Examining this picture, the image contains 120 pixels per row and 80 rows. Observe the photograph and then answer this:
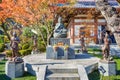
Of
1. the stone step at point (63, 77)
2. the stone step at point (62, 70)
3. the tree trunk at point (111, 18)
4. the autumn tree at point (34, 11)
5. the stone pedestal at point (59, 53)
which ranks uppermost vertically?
the autumn tree at point (34, 11)

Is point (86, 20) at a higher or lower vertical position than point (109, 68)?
A: higher

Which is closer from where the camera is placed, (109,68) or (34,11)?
(109,68)

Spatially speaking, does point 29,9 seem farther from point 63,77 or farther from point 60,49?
point 63,77

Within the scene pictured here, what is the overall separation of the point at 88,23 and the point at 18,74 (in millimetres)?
15179

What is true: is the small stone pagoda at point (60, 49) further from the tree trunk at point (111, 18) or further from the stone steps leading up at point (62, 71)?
the tree trunk at point (111, 18)

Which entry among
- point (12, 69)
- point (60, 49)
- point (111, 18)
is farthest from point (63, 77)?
point (111, 18)

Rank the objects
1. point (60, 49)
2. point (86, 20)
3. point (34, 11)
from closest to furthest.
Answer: point (60, 49) < point (34, 11) < point (86, 20)

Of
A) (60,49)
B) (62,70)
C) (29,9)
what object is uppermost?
(29,9)

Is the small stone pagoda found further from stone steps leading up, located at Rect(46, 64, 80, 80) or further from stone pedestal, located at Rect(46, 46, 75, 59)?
stone steps leading up, located at Rect(46, 64, 80, 80)

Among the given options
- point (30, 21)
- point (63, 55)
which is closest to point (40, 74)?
point (63, 55)

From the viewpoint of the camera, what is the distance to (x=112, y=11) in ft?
11.2

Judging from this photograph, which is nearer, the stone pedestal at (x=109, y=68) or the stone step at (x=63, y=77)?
the stone step at (x=63, y=77)

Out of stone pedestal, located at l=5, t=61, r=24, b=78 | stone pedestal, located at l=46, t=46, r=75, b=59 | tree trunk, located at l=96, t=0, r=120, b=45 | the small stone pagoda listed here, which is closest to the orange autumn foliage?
the small stone pagoda

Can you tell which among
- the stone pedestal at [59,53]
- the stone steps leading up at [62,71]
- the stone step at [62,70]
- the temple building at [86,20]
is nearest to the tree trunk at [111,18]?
the stone steps leading up at [62,71]
